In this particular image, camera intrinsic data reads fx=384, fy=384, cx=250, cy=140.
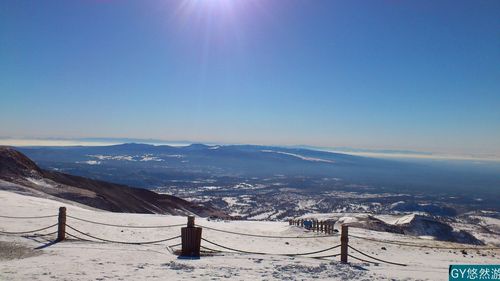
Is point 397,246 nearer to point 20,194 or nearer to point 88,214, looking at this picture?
point 88,214

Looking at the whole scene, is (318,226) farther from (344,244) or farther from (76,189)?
(76,189)

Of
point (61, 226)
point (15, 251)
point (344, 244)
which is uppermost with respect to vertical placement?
point (344, 244)

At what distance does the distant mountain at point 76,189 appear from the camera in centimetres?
3634

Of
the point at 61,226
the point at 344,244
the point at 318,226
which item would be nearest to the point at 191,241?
the point at 344,244

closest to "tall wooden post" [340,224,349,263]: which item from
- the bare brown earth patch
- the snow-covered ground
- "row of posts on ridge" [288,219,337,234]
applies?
the snow-covered ground

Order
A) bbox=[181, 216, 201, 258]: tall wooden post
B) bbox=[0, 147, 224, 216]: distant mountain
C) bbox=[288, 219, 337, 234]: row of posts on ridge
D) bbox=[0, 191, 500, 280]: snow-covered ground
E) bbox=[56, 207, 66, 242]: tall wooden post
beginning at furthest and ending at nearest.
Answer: bbox=[0, 147, 224, 216]: distant mountain
bbox=[288, 219, 337, 234]: row of posts on ridge
bbox=[56, 207, 66, 242]: tall wooden post
bbox=[181, 216, 201, 258]: tall wooden post
bbox=[0, 191, 500, 280]: snow-covered ground

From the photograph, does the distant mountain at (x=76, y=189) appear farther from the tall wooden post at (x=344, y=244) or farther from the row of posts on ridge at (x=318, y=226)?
the tall wooden post at (x=344, y=244)

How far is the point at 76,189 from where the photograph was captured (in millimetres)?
40469

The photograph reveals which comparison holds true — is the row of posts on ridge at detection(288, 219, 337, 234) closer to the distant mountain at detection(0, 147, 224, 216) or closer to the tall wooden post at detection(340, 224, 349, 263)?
the tall wooden post at detection(340, 224, 349, 263)

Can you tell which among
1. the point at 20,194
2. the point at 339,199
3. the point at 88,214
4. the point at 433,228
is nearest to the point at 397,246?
the point at 88,214

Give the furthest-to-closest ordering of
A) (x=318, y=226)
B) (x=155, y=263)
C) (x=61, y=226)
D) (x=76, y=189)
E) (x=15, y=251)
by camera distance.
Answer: (x=76, y=189) → (x=318, y=226) → (x=61, y=226) → (x=15, y=251) → (x=155, y=263)

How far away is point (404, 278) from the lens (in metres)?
11.5

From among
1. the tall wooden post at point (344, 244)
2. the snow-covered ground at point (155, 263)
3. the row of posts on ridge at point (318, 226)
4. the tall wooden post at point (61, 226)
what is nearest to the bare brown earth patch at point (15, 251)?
the snow-covered ground at point (155, 263)

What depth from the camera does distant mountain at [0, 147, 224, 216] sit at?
119ft
